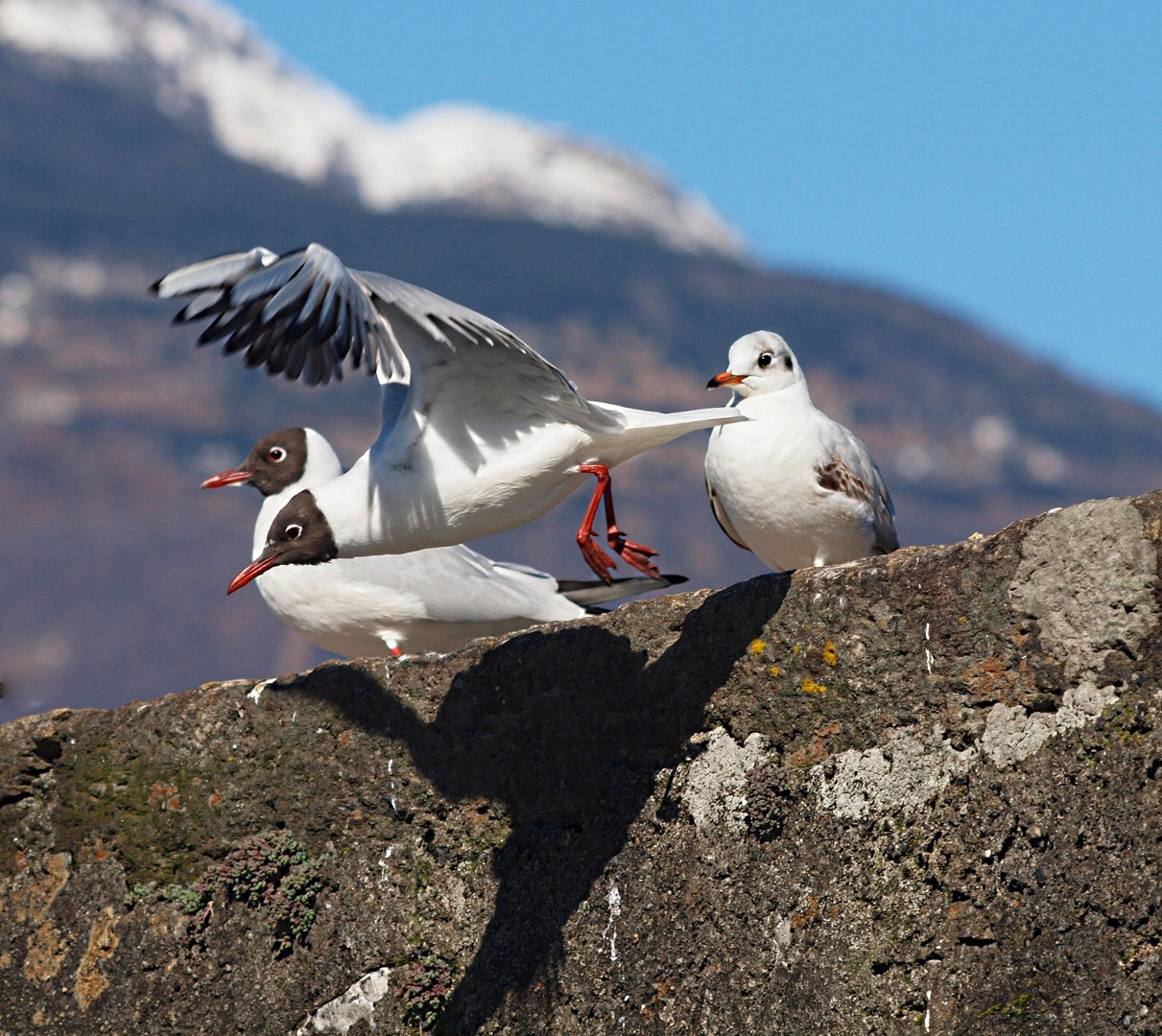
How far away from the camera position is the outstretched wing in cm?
464

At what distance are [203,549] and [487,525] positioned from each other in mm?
153090

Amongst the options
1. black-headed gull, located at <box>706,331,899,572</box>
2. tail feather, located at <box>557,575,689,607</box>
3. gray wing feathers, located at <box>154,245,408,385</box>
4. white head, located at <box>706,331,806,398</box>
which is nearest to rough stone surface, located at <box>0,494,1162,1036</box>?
gray wing feathers, located at <box>154,245,408,385</box>

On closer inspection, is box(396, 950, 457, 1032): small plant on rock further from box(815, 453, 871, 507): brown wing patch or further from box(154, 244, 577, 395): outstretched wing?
box(815, 453, 871, 507): brown wing patch

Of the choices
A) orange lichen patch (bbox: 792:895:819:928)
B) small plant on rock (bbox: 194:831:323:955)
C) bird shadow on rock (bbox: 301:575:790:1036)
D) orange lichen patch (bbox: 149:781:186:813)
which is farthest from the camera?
orange lichen patch (bbox: 149:781:186:813)

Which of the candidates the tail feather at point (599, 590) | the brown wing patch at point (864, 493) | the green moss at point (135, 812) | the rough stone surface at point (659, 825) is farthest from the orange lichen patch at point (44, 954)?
the brown wing patch at point (864, 493)

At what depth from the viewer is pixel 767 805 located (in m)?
4.28

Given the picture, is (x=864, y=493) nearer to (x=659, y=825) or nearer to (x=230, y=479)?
(x=659, y=825)

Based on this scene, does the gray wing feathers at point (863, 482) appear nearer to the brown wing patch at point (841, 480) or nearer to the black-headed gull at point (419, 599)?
the brown wing patch at point (841, 480)

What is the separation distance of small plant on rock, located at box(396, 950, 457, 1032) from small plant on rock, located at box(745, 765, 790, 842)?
3.30 ft

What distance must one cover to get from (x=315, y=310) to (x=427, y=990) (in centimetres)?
196

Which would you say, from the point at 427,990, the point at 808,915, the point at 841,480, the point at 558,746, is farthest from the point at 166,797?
the point at 841,480

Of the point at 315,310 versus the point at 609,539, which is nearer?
the point at 315,310

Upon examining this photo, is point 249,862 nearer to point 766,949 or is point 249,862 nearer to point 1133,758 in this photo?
point 766,949

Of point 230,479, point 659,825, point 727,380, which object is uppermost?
point 727,380
